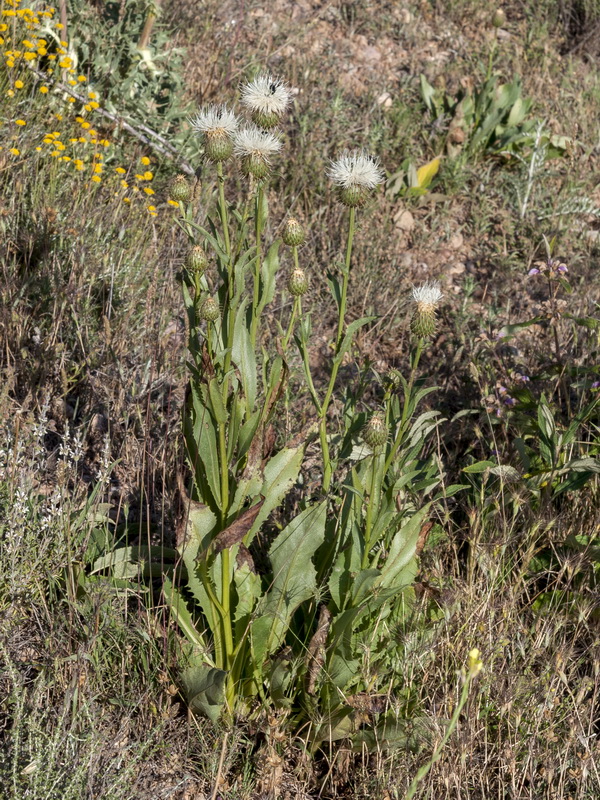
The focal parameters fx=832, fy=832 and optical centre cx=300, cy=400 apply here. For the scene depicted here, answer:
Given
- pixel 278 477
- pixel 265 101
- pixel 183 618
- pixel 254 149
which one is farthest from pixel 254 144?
pixel 183 618

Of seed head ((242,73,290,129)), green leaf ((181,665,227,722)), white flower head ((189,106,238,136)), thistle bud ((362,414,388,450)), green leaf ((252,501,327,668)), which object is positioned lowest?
green leaf ((181,665,227,722))

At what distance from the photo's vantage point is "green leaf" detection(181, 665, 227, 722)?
7.36ft

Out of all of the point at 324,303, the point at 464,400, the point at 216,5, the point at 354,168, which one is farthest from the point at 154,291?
the point at 216,5

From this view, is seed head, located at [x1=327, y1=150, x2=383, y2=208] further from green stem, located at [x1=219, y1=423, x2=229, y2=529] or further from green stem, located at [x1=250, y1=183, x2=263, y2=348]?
green stem, located at [x1=219, y1=423, x2=229, y2=529]

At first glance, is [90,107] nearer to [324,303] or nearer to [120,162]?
[120,162]

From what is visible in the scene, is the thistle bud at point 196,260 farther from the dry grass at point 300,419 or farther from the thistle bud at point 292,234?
the dry grass at point 300,419

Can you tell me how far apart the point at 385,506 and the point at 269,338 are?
6.06 ft

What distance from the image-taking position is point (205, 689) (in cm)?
229

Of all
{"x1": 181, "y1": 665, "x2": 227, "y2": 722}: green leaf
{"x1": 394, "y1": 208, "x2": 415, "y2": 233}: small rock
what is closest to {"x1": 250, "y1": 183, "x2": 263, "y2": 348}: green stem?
{"x1": 181, "y1": 665, "x2": 227, "y2": 722}: green leaf

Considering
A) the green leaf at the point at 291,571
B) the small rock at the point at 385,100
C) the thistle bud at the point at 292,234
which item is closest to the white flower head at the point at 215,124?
the thistle bud at the point at 292,234

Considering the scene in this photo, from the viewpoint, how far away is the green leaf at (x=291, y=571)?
2.30 metres

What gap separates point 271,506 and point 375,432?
0.55 m

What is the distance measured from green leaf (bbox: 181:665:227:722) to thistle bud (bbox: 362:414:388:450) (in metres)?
0.75

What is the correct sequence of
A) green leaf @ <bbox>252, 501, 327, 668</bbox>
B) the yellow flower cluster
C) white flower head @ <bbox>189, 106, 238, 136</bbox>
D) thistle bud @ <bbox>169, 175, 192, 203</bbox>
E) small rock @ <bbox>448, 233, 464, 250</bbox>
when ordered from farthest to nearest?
small rock @ <bbox>448, 233, 464, 250</bbox> < the yellow flower cluster < green leaf @ <bbox>252, 501, 327, 668</bbox> < thistle bud @ <bbox>169, 175, 192, 203</bbox> < white flower head @ <bbox>189, 106, 238, 136</bbox>
